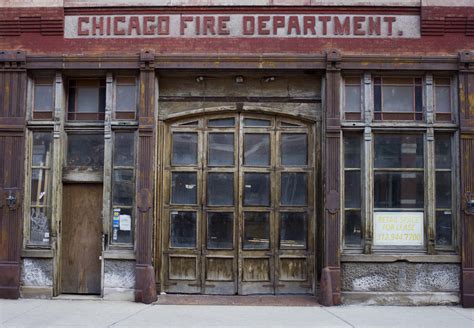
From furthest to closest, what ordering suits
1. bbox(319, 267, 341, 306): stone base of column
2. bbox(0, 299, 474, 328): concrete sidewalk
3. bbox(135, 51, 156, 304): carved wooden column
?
1. bbox(135, 51, 156, 304): carved wooden column
2. bbox(319, 267, 341, 306): stone base of column
3. bbox(0, 299, 474, 328): concrete sidewalk

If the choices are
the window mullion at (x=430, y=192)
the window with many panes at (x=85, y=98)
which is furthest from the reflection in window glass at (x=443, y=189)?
the window with many panes at (x=85, y=98)

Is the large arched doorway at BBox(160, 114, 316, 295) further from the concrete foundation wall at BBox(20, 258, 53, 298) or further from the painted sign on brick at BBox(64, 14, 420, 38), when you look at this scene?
the concrete foundation wall at BBox(20, 258, 53, 298)

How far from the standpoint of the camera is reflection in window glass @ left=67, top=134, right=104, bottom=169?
991 centimetres

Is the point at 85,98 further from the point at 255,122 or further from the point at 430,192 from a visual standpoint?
the point at 430,192

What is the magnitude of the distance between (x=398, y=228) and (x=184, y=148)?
4.35 meters

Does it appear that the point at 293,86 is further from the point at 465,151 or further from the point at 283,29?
the point at 465,151

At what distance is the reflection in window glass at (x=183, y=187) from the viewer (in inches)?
389

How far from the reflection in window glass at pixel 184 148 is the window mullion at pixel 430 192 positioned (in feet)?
14.5

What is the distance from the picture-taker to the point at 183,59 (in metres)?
9.55

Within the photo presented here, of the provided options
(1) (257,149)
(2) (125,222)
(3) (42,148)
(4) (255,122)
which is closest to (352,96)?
(4) (255,122)

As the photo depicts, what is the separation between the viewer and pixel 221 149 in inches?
390

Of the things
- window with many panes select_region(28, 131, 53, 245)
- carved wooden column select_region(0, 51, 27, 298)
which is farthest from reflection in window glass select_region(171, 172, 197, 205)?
carved wooden column select_region(0, 51, 27, 298)

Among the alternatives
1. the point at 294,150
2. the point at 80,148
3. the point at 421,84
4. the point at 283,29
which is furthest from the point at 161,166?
the point at 421,84

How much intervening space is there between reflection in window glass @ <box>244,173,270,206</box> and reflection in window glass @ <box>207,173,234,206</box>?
29 centimetres
